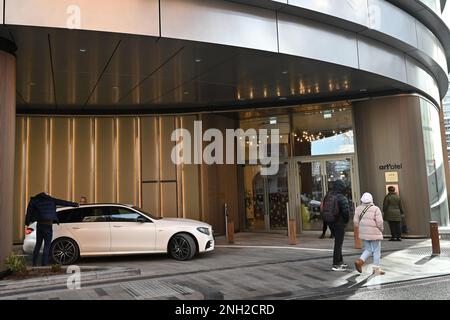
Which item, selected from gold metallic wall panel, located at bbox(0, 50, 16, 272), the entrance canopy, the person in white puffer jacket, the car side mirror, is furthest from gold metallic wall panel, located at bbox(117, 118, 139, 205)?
the person in white puffer jacket

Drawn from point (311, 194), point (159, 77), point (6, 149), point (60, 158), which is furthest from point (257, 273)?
point (60, 158)

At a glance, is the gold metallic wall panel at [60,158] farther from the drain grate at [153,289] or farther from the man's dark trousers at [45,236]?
the drain grate at [153,289]

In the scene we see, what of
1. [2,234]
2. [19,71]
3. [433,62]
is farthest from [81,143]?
[433,62]

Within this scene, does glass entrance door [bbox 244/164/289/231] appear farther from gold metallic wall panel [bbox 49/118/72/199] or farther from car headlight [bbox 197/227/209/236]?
gold metallic wall panel [bbox 49/118/72/199]

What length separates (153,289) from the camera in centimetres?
765

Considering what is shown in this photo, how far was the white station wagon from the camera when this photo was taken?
1066 centimetres

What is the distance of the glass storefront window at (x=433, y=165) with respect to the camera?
48.1ft

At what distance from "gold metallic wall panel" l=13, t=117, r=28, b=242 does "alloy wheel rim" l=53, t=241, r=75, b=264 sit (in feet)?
17.6

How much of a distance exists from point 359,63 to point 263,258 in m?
5.60

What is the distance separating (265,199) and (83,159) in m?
7.13

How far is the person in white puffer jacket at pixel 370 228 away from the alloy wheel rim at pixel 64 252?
6.71 metres

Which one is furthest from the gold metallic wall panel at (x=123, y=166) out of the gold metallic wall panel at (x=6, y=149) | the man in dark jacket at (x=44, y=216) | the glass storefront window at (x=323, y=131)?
the gold metallic wall panel at (x=6, y=149)
